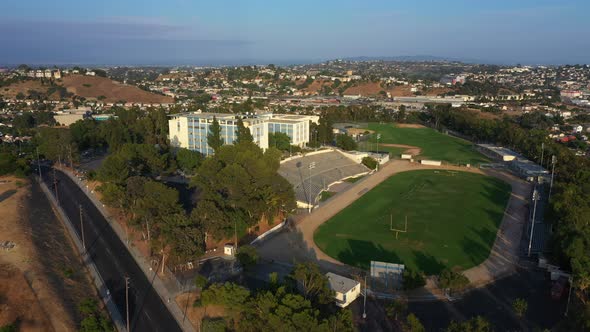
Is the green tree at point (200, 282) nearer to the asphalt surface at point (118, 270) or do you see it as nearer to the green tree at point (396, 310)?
the asphalt surface at point (118, 270)

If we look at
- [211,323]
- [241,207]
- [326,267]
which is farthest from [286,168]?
[211,323]

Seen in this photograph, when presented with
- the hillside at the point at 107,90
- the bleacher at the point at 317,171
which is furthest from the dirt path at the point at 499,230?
the hillside at the point at 107,90

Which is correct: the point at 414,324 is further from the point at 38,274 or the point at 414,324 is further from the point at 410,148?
the point at 410,148

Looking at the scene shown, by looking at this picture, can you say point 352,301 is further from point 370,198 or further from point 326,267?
point 370,198

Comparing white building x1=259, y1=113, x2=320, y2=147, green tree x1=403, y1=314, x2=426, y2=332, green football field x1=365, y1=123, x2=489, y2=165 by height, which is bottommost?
green football field x1=365, y1=123, x2=489, y2=165

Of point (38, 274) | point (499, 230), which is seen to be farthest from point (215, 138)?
point (499, 230)

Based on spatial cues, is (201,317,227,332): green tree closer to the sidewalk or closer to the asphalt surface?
the sidewalk

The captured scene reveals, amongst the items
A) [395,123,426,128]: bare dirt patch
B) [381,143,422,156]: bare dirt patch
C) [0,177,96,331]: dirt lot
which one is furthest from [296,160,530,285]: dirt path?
[395,123,426,128]: bare dirt patch
